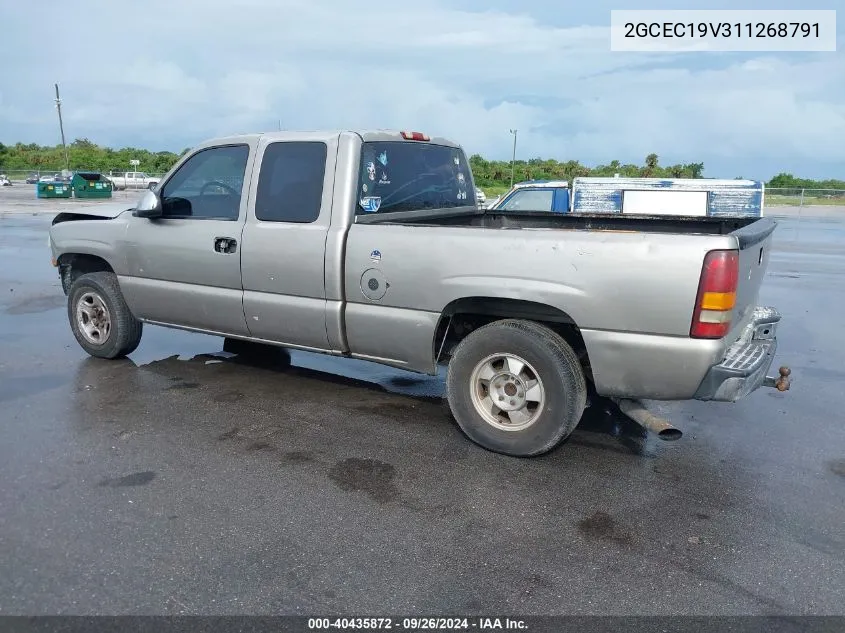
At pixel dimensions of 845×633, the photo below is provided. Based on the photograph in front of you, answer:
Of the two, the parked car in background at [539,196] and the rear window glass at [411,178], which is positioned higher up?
the rear window glass at [411,178]

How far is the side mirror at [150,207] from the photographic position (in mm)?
5555

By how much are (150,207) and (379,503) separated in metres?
3.17

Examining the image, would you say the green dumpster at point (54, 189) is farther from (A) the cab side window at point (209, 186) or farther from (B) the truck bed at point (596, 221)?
(B) the truck bed at point (596, 221)

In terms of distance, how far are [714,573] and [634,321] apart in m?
1.33

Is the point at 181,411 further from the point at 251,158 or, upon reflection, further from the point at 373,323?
the point at 251,158

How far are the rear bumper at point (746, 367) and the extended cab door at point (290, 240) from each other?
2.50 metres

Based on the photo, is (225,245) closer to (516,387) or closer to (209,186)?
(209,186)

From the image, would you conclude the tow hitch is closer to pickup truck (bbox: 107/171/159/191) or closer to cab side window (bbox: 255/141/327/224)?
cab side window (bbox: 255/141/327/224)

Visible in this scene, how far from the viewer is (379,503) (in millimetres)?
3787

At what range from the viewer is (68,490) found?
12.7 ft

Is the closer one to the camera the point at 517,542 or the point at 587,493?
the point at 517,542

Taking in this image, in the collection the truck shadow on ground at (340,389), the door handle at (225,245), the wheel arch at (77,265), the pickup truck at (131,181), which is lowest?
the truck shadow on ground at (340,389)

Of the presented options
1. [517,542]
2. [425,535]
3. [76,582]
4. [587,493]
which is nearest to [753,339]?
[587,493]

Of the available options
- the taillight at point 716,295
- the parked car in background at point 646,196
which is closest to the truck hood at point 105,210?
the taillight at point 716,295
